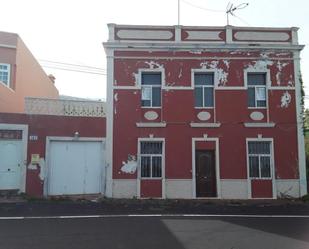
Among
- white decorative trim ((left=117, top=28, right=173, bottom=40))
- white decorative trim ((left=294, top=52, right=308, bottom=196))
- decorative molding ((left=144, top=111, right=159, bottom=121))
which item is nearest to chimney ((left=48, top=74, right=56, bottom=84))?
white decorative trim ((left=117, top=28, right=173, bottom=40))

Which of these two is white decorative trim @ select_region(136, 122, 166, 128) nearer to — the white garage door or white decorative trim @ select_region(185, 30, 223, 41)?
the white garage door

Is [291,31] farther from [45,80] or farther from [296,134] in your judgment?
[45,80]

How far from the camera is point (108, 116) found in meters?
20.8

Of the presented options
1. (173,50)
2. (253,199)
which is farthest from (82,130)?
(253,199)

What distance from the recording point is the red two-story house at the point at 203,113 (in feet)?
67.4

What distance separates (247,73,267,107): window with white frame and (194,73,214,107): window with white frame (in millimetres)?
1839

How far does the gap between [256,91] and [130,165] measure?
23.1 feet

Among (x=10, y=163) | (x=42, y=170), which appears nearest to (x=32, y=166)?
(x=42, y=170)

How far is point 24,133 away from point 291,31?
13638mm

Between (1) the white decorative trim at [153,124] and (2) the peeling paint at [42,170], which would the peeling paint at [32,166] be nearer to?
(2) the peeling paint at [42,170]

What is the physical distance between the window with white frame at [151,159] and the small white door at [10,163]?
18.3 feet

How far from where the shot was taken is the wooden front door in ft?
67.9

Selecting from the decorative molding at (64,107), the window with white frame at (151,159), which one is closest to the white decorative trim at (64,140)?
the decorative molding at (64,107)

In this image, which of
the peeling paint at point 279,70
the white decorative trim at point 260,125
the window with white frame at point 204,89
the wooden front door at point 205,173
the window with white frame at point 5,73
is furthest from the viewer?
the window with white frame at point 5,73
